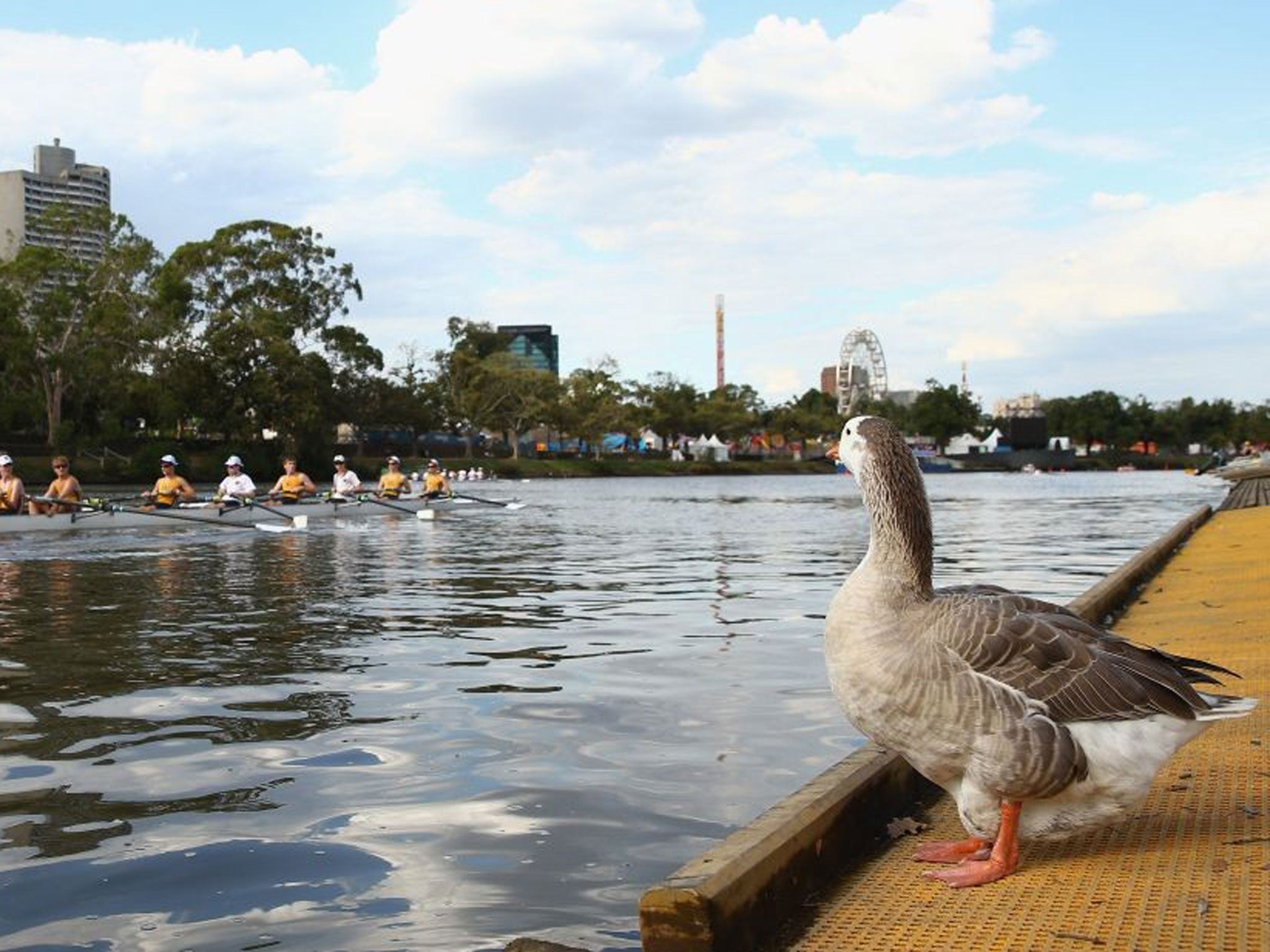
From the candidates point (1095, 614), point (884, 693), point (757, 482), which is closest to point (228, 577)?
point (1095, 614)

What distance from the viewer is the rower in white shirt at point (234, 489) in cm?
3375

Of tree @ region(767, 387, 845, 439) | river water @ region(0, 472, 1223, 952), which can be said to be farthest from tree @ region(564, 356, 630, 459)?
river water @ region(0, 472, 1223, 952)

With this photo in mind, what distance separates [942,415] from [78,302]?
12677cm

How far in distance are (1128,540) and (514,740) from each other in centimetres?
2411

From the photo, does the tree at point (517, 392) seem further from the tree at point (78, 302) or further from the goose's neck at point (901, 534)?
the goose's neck at point (901, 534)

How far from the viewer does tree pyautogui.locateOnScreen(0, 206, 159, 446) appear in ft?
214

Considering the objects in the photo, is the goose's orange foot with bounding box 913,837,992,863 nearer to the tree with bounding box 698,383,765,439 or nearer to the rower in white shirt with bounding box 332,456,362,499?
the rower in white shirt with bounding box 332,456,362,499

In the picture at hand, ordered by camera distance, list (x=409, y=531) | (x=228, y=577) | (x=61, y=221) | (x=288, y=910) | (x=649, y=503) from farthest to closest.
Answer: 1. (x=61, y=221)
2. (x=649, y=503)
3. (x=409, y=531)
4. (x=228, y=577)
5. (x=288, y=910)

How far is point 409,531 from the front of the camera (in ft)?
116

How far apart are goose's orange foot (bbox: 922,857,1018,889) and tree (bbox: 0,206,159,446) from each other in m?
66.9

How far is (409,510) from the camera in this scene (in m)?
41.2

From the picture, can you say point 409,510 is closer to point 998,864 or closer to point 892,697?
point 892,697

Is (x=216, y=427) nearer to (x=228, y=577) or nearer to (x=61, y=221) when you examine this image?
(x=61, y=221)

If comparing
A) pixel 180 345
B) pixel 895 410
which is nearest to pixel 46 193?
pixel 180 345
